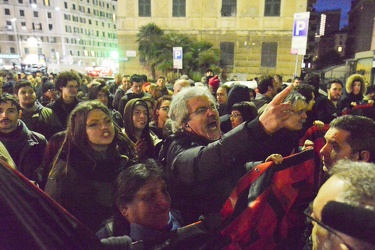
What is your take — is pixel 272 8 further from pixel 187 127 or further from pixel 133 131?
pixel 187 127

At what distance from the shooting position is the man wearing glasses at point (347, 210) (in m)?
0.86

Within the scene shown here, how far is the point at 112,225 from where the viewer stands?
1780mm

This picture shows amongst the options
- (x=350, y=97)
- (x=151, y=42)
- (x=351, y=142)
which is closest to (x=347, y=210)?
(x=351, y=142)

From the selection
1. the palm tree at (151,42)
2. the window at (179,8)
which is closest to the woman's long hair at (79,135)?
the palm tree at (151,42)

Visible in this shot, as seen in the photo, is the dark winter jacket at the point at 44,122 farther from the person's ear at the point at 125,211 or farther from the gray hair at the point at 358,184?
the gray hair at the point at 358,184

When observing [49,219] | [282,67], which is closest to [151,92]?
[49,219]

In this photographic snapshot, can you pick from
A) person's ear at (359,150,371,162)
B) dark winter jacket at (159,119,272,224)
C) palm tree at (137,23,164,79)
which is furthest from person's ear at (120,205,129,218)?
palm tree at (137,23,164,79)

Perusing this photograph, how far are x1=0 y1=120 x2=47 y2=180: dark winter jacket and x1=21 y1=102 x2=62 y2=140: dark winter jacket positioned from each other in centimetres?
82

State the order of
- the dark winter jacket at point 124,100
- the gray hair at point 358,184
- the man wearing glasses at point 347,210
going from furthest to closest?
the dark winter jacket at point 124,100 < the gray hair at point 358,184 < the man wearing glasses at point 347,210

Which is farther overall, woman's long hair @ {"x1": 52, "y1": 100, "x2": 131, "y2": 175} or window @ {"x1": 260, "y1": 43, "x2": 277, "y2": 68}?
window @ {"x1": 260, "y1": 43, "x2": 277, "y2": 68}

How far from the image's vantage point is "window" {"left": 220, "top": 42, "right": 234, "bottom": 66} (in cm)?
2231

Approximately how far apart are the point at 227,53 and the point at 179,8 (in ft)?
16.0

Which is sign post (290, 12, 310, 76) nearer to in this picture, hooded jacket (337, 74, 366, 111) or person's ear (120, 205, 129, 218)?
hooded jacket (337, 74, 366, 111)

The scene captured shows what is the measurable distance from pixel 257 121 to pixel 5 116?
2869 mm
